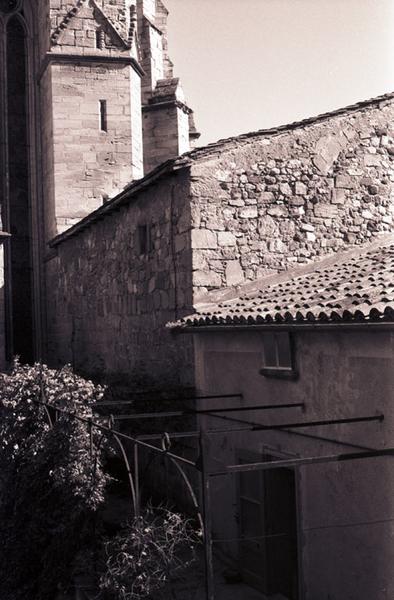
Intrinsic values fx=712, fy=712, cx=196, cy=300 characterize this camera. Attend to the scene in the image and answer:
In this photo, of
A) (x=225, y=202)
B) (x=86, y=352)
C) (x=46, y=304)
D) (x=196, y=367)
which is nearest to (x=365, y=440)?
(x=196, y=367)

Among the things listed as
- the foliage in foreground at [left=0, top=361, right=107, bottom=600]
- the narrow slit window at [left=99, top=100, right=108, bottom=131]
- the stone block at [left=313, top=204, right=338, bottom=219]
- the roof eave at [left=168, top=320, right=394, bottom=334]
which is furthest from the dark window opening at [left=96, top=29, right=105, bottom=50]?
the roof eave at [left=168, top=320, right=394, bottom=334]

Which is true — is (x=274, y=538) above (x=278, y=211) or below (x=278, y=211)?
below

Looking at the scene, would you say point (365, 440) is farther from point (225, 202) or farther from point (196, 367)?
point (225, 202)

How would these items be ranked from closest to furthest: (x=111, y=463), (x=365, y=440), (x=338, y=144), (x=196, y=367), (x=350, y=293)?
(x=365, y=440) → (x=350, y=293) → (x=196, y=367) → (x=338, y=144) → (x=111, y=463)

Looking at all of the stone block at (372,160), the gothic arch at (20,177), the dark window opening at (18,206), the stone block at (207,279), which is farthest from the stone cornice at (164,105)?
the stone block at (207,279)

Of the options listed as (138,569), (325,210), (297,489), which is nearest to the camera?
(138,569)

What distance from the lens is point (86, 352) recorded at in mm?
14508

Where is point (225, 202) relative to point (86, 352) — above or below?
above

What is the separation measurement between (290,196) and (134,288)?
304 cm

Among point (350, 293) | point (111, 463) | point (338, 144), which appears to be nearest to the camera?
point (350, 293)

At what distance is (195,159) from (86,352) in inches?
247

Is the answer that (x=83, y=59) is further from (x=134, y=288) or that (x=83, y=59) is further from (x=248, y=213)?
(x=248, y=213)

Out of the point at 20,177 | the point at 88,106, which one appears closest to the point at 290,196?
the point at 88,106

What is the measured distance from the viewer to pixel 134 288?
37.5ft
